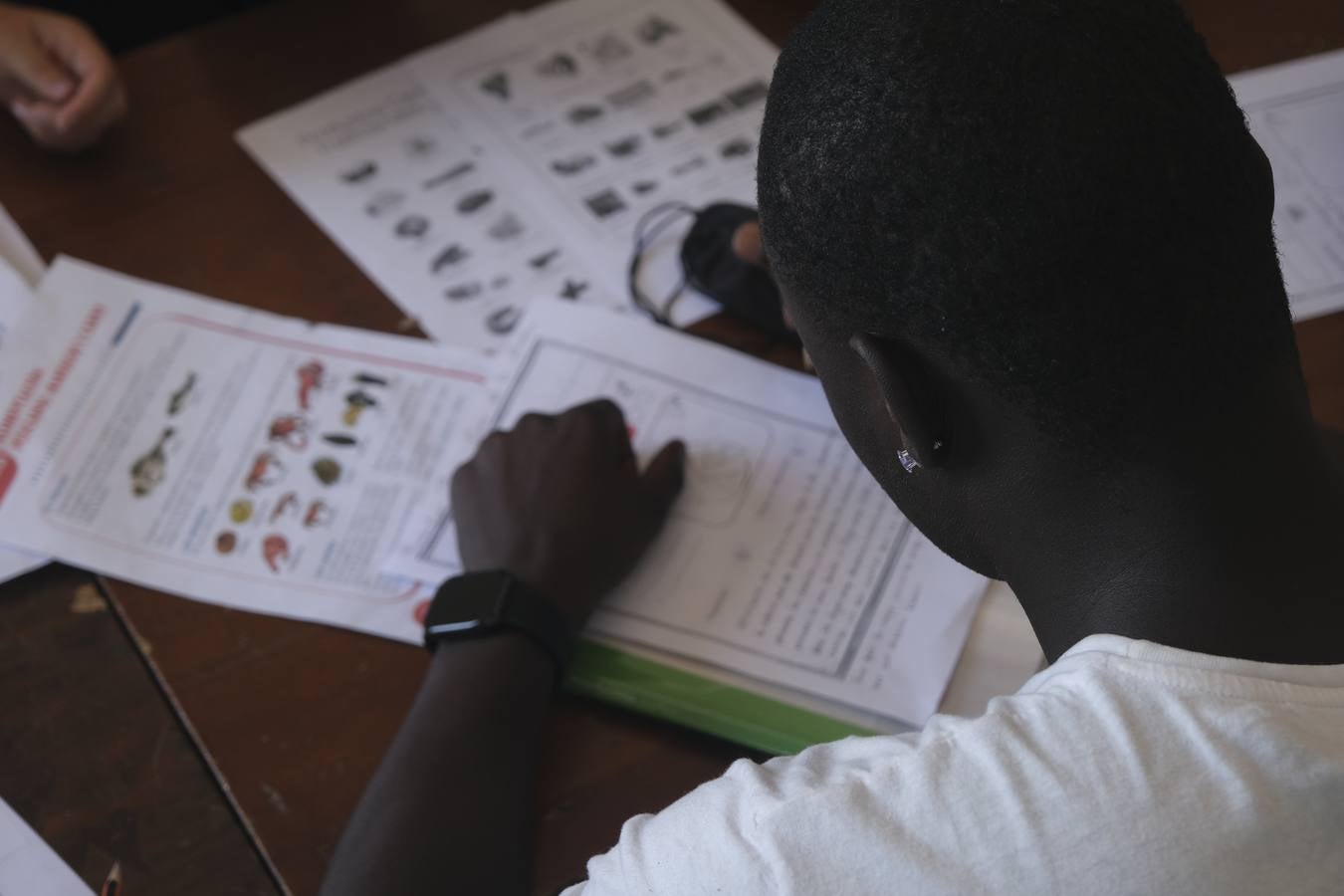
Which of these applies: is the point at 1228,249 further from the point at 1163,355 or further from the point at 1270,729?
the point at 1270,729

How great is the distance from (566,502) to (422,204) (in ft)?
1.00

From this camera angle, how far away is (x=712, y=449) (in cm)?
82

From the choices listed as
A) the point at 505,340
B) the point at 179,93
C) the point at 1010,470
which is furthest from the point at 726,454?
the point at 179,93

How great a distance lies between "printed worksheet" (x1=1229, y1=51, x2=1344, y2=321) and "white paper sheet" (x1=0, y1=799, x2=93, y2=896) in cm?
82

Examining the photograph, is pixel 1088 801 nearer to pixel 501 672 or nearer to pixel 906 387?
pixel 906 387

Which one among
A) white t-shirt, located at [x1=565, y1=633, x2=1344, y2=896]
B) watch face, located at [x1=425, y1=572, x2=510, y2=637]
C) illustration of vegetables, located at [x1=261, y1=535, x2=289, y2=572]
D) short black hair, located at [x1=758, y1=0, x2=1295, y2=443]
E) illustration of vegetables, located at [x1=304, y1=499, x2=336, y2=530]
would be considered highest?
short black hair, located at [x1=758, y1=0, x2=1295, y2=443]

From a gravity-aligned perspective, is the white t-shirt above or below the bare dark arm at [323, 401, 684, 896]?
above

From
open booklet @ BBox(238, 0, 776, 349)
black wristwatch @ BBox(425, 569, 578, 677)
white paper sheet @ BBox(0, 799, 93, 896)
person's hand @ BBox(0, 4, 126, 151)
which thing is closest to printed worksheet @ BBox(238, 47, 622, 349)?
open booklet @ BBox(238, 0, 776, 349)

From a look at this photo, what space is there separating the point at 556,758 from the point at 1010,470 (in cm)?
32

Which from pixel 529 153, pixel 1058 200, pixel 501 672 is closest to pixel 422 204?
pixel 529 153

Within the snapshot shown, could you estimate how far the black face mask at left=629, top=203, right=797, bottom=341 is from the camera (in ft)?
2.89

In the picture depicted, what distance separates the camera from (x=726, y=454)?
0.82 m

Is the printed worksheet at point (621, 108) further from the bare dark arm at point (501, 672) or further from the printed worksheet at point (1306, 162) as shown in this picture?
the printed worksheet at point (1306, 162)

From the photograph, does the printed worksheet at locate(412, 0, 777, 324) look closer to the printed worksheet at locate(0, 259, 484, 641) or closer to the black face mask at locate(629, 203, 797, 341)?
the black face mask at locate(629, 203, 797, 341)
